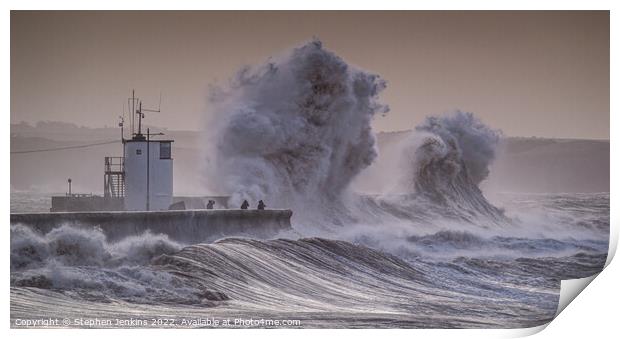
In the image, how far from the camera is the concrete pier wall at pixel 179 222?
13969 mm

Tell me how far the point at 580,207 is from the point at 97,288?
212 inches

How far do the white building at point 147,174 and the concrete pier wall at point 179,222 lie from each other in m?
0.23

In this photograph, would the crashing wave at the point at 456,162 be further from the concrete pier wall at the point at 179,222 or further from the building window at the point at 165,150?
the building window at the point at 165,150

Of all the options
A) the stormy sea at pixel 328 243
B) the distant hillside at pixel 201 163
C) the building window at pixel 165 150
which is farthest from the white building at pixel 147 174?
the stormy sea at pixel 328 243

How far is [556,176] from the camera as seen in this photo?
15.3 m

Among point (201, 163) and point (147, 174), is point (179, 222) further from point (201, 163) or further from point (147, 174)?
point (201, 163)

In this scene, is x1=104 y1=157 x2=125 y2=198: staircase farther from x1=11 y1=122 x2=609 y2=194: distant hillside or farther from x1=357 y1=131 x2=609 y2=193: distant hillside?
x1=357 y1=131 x2=609 y2=193: distant hillside

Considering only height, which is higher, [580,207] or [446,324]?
[580,207]

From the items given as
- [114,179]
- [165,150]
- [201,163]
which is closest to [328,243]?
[201,163]

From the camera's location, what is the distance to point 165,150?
14648 mm

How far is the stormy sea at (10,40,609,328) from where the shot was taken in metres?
14.1

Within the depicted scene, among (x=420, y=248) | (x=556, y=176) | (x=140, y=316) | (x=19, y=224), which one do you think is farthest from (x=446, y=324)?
(x=19, y=224)

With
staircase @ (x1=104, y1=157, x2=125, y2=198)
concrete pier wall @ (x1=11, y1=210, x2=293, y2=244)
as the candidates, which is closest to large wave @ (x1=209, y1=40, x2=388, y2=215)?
concrete pier wall @ (x1=11, y1=210, x2=293, y2=244)
